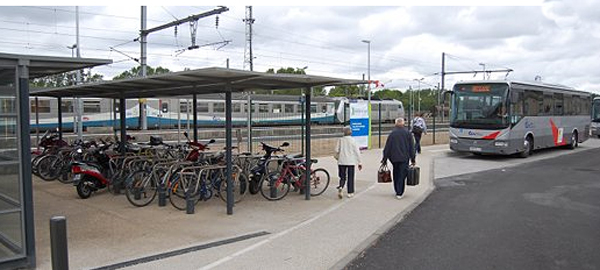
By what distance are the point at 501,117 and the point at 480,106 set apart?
2.79 feet

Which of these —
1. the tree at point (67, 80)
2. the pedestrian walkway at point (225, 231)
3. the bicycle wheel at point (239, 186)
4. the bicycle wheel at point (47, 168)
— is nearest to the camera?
the pedestrian walkway at point (225, 231)

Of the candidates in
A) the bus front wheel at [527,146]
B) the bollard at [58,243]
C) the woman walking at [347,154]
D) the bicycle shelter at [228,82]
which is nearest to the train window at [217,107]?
the bus front wheel at [527,146]

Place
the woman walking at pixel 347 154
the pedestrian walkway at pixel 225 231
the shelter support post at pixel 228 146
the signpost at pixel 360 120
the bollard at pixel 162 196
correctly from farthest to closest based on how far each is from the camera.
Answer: the signpost at pixel 360 120 < the woman walking at pixel 347 154 < the bollard at pixel 162 196 < the shelter support post at pixel 228 146 < the pedestrian walkway at pixel 225 231

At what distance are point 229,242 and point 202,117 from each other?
97.2 ft

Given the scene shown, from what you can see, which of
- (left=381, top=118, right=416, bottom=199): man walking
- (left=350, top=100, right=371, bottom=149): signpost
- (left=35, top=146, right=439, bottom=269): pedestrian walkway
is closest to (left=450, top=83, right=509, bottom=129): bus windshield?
(left=350, top=100, right=371, bottom=149): signpost

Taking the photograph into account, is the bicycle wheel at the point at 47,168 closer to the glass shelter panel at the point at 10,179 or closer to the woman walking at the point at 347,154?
the glass shelter panel at the point at 10,179

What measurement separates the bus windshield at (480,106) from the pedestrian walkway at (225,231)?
311 inches

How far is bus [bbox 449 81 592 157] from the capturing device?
17.1 m

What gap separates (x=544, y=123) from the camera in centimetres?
1975

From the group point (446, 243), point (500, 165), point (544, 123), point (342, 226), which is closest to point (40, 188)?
point (342, 226)

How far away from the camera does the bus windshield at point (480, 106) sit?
17.1m

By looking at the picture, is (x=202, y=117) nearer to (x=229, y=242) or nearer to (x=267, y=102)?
(x=267, y=102)

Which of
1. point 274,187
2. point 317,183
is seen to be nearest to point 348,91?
point 317,183

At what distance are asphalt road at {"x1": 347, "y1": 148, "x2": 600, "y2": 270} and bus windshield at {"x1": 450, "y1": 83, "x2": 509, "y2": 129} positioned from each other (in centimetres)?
467
